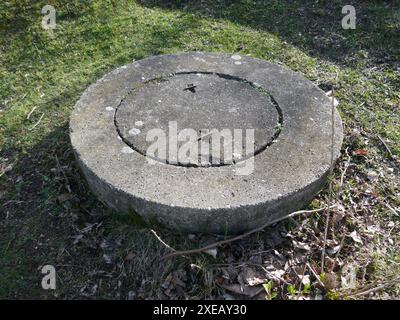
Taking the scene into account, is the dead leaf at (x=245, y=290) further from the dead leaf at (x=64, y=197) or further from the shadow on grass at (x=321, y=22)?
the shadow on grass at (x=321, y=22)

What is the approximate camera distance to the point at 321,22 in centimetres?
452

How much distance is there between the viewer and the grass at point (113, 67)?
239 cm

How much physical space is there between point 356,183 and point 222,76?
1.22m

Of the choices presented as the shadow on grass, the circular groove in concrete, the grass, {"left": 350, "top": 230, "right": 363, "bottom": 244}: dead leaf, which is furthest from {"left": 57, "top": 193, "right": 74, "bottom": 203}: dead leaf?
the shadow on grass

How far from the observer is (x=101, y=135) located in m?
2.70

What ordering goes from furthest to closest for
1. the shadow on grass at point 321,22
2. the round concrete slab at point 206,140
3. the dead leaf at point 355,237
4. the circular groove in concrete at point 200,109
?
the shadow on grass at point 321,22 → the circular groove in concrete at point 200,109 → the dead leaf at point 355,237 → the round concrete slab at point 206,140

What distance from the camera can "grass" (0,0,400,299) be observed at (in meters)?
2.39

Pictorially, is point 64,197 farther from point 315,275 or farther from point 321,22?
point 321,22

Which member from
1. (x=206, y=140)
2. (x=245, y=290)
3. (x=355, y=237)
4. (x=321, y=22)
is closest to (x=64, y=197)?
(x=206, y=140)

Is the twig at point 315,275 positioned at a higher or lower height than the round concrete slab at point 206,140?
lower

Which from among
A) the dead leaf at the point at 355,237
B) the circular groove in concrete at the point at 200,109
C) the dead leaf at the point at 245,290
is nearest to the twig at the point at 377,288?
the dead leaf at the point at 355,237

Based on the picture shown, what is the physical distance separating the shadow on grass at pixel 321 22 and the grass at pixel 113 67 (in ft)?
0.05
